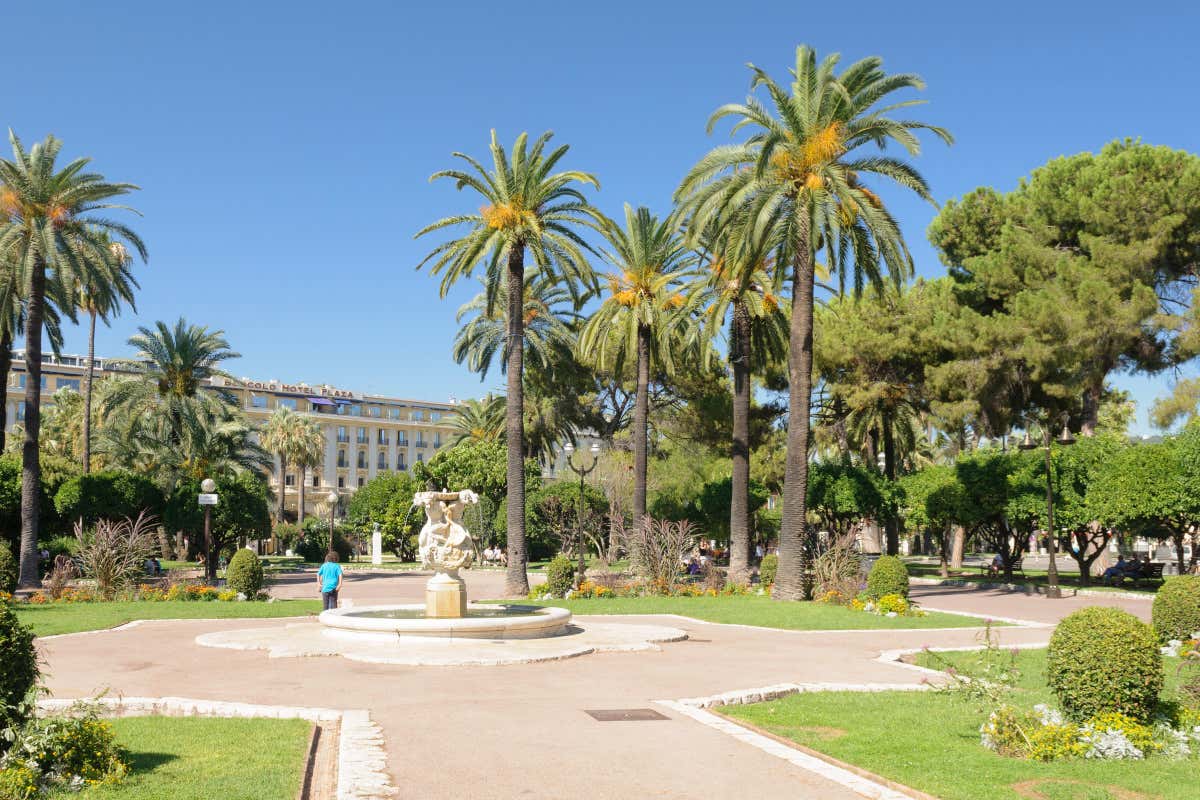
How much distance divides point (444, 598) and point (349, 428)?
86.6m

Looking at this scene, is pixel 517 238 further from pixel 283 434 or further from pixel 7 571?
pixel 283 434

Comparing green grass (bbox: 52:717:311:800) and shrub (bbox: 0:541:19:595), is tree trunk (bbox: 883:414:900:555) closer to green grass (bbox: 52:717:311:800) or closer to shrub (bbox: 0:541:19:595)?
shrub (bbox: 0:541:19:595)

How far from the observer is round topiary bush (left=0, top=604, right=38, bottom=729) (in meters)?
6.42

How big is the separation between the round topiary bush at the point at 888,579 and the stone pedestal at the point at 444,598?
10.5 m

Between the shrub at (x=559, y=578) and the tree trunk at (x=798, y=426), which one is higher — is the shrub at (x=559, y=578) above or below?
below

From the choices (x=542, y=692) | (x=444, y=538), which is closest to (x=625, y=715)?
(x=542, y=692)

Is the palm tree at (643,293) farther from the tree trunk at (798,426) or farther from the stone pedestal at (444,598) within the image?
the stone pedestal at (444,598)

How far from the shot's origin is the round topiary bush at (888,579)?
870 inches

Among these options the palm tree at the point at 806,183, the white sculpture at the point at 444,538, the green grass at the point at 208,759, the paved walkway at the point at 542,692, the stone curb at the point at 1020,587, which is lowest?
the stone curb at the point at 1020,587

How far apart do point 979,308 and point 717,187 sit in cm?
1659

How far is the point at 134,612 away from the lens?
2047cm

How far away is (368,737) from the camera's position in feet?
27.2

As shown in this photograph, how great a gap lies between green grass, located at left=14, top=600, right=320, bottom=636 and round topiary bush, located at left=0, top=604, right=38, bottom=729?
11665 millimetres

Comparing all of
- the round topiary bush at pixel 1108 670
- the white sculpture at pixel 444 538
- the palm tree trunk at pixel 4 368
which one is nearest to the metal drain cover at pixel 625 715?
the round topiary bush at pixel 1108 670
